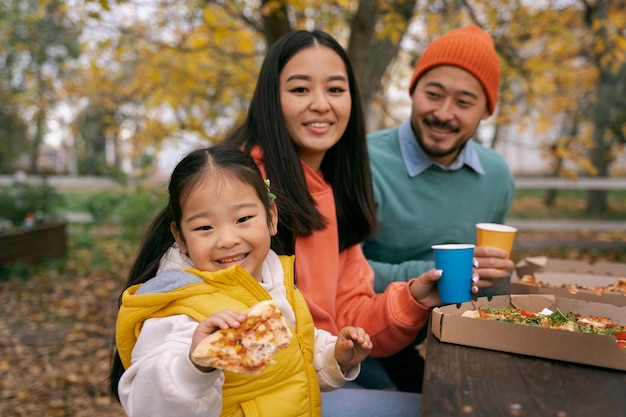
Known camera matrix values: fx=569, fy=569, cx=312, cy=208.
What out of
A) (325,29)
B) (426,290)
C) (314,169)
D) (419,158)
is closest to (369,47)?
(325,29)

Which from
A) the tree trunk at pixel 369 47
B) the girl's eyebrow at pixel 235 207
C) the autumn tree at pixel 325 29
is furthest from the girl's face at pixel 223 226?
the autumn tree at pixel 325 29

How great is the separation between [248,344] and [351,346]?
1.74ft

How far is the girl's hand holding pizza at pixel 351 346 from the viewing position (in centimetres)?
171

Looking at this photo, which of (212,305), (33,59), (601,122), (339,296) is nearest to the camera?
(212,305)

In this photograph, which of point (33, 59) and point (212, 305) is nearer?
point (212, 305)

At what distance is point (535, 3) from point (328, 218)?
816cm

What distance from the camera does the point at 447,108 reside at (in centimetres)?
280

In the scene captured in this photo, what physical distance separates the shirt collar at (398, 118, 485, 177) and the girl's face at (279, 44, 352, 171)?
79cm

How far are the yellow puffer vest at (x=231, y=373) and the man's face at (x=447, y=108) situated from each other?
4.83 ft

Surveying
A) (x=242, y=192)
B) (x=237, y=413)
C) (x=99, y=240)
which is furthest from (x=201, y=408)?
(x=99, y=240)

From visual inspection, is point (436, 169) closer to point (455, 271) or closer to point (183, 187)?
point (455, 271)

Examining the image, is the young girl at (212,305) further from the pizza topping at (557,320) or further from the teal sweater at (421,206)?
the teal sweater at (421,206)

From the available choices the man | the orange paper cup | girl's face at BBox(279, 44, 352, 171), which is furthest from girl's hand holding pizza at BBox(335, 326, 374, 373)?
the man

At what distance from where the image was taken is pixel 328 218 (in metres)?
2.27
